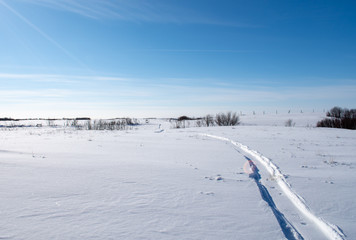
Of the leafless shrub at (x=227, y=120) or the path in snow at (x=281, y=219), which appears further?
the leafless shrub at (x=227, y=120)

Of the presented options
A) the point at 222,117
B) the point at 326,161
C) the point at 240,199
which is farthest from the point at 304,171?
the point at 222,117

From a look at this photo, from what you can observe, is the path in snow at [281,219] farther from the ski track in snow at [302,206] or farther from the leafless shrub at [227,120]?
the leafless shrub at [227,120]

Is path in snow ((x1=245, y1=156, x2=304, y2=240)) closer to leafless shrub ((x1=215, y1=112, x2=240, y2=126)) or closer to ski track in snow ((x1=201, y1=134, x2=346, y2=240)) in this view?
ski track in snow ((x1=201, y1=134, x2=346, y2=240))

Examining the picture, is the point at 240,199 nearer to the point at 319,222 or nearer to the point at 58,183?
the point at 319,222

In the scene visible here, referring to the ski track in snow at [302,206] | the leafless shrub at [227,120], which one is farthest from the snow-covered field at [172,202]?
the leafless shrub at [227,120]

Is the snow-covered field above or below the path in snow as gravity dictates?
above

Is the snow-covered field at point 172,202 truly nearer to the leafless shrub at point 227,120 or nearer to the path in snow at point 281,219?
the path in snow at point 281,219

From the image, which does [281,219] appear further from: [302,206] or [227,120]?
[227,120]

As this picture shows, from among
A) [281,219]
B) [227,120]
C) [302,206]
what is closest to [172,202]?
[281,219]

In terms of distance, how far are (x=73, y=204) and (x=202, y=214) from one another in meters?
1.47

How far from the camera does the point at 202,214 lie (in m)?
2.39

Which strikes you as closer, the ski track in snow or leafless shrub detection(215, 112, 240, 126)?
the ski track in snow

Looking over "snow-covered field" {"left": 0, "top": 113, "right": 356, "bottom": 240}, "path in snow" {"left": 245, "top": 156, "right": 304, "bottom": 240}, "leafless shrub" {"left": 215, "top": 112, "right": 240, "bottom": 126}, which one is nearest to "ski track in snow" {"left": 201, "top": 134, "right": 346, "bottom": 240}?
"snow-covered field" {"left": 0, "top": 113, "right": 356, "bottom": 240}

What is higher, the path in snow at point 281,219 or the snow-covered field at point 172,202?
the snow-covered field at point 172,202
